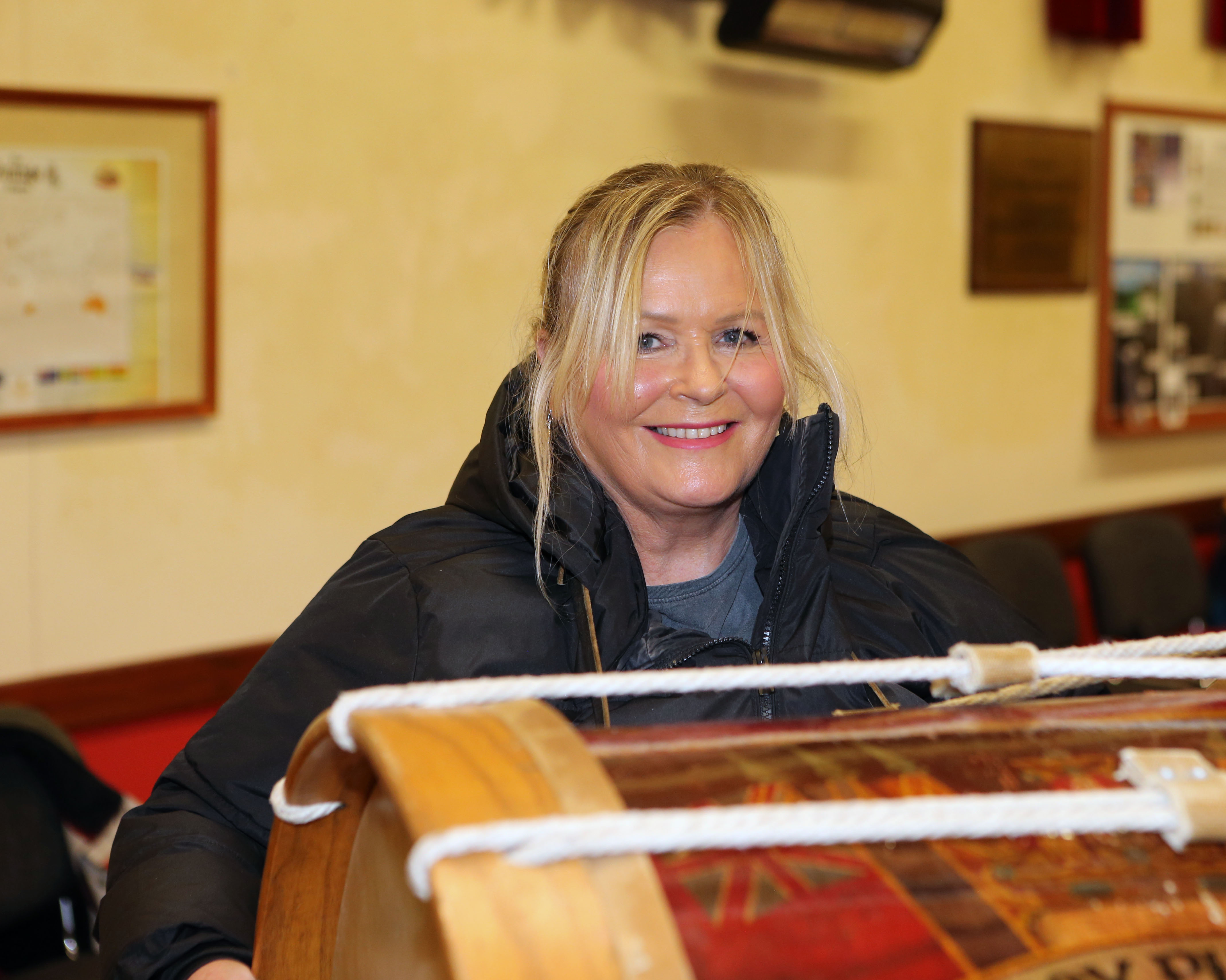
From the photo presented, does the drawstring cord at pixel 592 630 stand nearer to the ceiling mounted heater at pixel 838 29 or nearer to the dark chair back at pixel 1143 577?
the ceiling mounted heater at pixel 838 29

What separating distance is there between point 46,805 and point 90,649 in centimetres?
43

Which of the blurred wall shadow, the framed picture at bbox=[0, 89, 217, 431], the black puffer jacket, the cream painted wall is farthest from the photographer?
the blurred wall shadow

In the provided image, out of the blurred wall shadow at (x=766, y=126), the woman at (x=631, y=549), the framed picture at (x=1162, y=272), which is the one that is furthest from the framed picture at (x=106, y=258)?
the framed picture at (x=1162, y=272)

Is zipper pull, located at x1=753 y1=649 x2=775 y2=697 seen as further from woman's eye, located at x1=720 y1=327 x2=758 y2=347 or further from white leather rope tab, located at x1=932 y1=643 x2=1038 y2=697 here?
white leather rope tab, located at x1=932 y1=643 x2=1038 y2=697

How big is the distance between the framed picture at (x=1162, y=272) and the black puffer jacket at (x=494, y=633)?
3060mm

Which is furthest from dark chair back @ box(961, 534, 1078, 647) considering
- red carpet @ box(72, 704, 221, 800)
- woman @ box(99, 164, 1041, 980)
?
red carpet @ box(72, 704, 221, 800)

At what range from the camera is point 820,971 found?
62 cm

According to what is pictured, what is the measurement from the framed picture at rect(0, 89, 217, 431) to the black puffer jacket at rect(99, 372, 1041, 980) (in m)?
1.17

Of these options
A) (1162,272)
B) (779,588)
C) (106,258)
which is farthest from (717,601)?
(1162,272)

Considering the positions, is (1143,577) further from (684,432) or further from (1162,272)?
(684,432)

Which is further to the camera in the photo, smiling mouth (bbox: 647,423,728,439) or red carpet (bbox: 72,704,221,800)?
red carpet (bbox: 72,704,221,800)

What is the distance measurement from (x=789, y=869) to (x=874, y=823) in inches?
2.0

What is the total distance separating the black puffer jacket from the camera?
47.0 inches

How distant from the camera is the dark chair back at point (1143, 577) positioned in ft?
12.8
